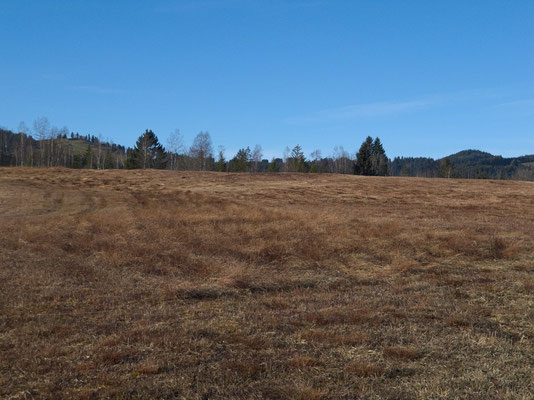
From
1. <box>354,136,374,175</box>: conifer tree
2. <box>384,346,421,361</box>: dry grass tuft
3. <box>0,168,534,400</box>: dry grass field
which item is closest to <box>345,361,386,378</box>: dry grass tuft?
<box>0,168,534,400</box>: dry grass field

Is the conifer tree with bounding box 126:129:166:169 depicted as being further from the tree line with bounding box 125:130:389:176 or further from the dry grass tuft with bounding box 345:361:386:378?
the dry grass tuft with bounding box 345:361:386:378

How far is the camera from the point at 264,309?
897 centimetres

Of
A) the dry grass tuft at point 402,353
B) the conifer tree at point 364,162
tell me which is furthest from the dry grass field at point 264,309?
the conifer tree at point 364,162

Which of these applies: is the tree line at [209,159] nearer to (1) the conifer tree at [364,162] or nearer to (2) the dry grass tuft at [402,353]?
(1) the conifer tree at [364,162]

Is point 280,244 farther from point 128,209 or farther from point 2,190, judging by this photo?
point 2,190

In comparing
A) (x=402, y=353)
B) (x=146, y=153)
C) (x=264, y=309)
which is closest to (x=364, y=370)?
(x=402, y=353)

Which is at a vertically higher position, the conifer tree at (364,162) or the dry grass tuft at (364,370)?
the conifer tree at (364,162)

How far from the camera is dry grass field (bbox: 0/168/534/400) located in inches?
214

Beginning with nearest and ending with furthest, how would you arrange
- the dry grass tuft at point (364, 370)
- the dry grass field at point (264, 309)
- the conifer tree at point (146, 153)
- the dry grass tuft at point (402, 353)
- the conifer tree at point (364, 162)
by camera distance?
1. the dry grass field at point (264, 309)
2. the dry grass tuft at point (364, 370)
3. the dry grass tuft at point (402, 353)
4. the conifer tree at point (146, 153)
5. the conifer tree at point (364, 162)

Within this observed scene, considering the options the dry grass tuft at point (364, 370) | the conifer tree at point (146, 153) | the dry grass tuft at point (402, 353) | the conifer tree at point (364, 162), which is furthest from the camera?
the conifer tree at point (364, 162)

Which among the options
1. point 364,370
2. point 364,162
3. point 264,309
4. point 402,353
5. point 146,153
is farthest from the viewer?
point 364,162

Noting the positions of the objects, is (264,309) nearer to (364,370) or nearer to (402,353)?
(402,353)

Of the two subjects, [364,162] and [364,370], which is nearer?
[364,370]

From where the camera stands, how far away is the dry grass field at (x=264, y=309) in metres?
5.43
